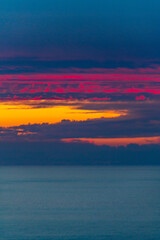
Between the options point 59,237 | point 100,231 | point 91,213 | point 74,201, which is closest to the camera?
point 59,237

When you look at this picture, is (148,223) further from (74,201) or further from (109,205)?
(74,201)

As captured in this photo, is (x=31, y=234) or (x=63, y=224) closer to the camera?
(x=31, y=234)

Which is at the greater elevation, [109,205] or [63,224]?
[109,205]

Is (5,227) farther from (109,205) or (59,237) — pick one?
(109,205)

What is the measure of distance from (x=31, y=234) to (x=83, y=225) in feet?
30.2

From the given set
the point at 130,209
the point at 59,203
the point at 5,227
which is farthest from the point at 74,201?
the point at 5,227

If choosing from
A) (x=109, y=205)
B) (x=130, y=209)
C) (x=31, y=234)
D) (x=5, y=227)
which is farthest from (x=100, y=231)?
(x=109, y=205)

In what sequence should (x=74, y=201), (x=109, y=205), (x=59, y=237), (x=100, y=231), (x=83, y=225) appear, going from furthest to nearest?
(x=74, y=201) → (x=109, y=205) → (x=83, y=225) → (x=100, y=231) → (x=59, y=237)

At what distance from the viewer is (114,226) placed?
212 feet

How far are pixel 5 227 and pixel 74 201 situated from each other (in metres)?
36.0

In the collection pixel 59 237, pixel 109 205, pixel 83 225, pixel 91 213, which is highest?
pixel 109 205

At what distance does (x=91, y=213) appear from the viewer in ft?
254

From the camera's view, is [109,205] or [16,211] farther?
[109,205]

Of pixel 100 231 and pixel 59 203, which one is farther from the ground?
pixel 59 203
